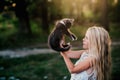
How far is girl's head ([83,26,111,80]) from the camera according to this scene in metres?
4.49

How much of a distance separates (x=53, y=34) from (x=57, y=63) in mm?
6645

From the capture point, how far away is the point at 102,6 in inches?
685

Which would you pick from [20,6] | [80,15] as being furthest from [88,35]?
[80,15]

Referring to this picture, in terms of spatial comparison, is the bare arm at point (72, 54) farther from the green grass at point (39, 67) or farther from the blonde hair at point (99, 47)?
the green grass at point (39, 67)

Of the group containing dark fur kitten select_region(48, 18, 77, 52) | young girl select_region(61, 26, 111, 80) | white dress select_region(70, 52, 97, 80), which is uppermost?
dark fur kitten select_region(48, 18, 77, 52)

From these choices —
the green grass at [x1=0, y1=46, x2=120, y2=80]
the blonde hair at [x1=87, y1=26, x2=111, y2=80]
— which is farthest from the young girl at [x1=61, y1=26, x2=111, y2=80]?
the green grass at [x1=0, y1=46, x2=120, y2=80]

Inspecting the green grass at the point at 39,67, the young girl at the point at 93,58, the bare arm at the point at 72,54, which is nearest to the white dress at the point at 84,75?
the young girl at the point at 93,58

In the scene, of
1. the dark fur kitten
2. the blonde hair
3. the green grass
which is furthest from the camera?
the green grass

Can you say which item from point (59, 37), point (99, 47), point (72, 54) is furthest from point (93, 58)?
point (59, 37)

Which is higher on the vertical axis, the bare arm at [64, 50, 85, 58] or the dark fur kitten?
the dark fur kitten

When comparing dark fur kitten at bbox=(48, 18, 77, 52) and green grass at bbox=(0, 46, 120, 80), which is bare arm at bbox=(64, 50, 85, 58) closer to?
dark fur kitten at bbox=(48, 18, 77, 52)

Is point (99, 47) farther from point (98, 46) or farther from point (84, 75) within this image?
point (84, 75)

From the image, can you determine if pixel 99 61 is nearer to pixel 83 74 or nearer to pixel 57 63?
pixel 83 74

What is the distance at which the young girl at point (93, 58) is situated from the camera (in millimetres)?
4500
